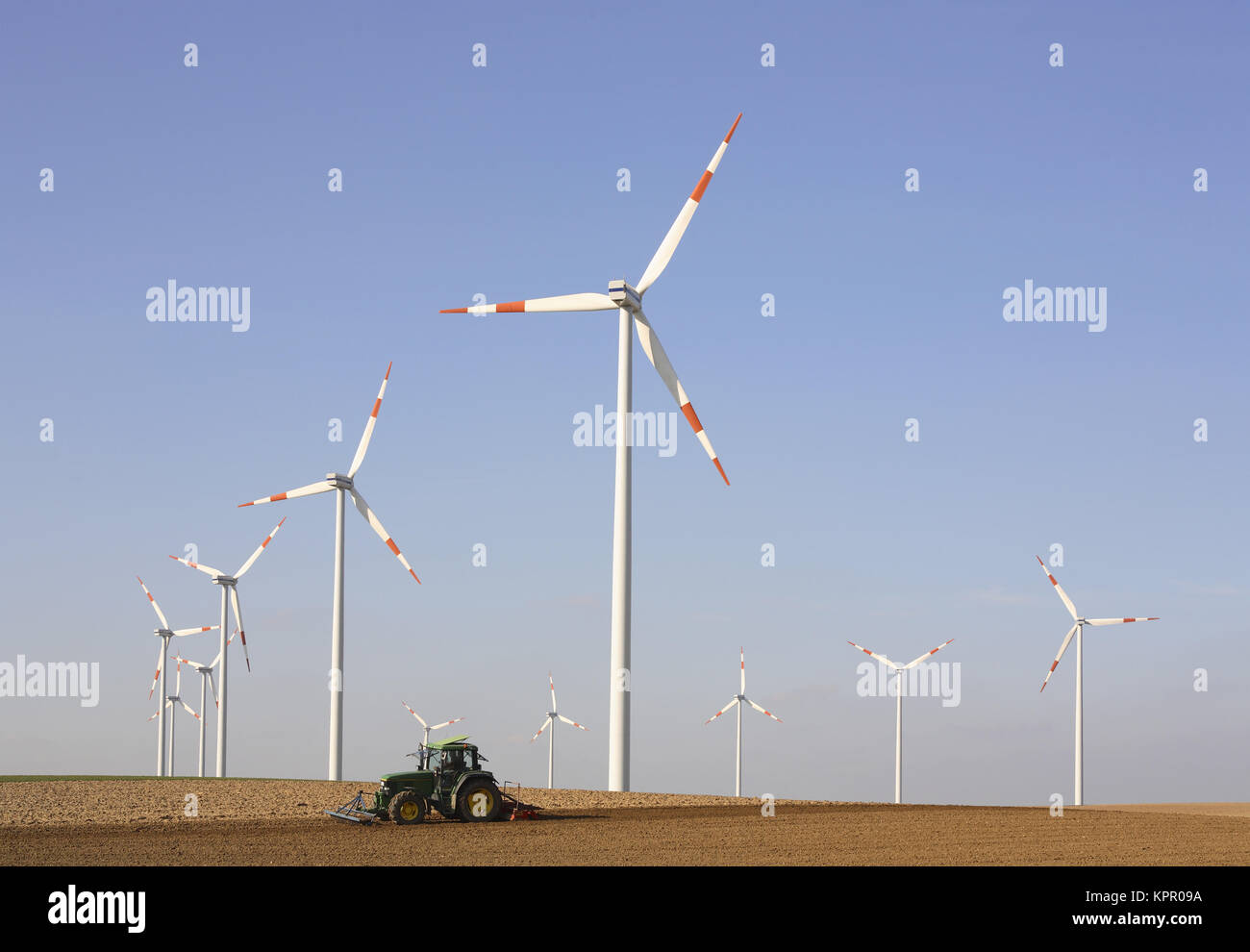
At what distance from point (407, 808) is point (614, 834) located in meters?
6.85

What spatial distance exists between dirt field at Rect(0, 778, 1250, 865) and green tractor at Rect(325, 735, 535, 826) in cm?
70

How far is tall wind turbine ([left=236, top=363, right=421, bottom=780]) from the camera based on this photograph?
67.9 meters

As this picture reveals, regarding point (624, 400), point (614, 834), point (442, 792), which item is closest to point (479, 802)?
point (442, 792)

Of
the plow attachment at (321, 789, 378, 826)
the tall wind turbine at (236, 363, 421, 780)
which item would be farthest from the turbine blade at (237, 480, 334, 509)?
the plow attachment at (321, 789, 378, 826)

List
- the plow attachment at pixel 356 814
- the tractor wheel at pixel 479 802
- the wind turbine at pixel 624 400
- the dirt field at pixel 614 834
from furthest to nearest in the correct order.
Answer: the wind turbine at pixel 624 400 < the tractor wheel at pixel 479 802 < the plow attachment at pixel 356 814 < the dirt field at pixel 614 834

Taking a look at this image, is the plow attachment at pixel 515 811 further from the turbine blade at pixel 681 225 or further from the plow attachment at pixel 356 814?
the turbine blade at pixel 681 225

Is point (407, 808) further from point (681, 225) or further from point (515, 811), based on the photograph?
point (681, 225)

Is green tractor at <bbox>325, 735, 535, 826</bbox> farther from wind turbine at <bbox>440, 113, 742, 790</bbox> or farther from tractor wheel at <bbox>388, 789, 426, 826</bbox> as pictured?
wind turbine at <bbox>440, 113, 742, 790</bbox>

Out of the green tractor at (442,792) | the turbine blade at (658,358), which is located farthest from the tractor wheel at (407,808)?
the turbine blade at (658,358)

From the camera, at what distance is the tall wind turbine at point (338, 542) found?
67.9 metres

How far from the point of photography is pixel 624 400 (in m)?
50.5

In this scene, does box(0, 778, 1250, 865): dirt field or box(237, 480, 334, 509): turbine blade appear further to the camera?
box(237, 480, 334, 509): turbine blade
